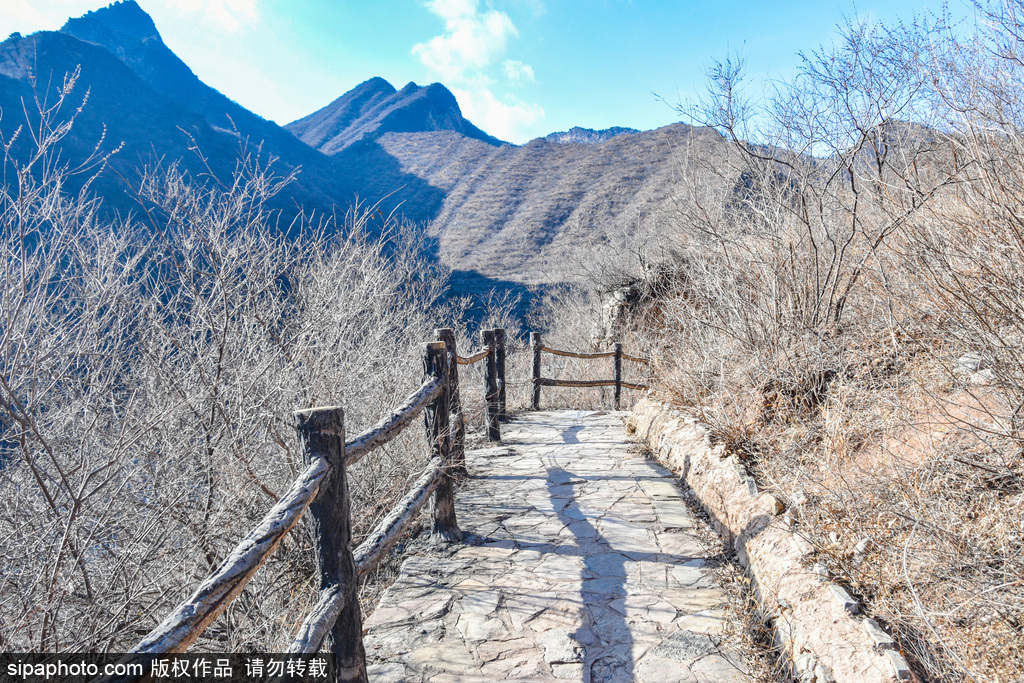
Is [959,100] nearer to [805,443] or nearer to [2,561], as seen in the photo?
[805,443]

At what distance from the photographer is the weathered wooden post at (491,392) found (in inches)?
246

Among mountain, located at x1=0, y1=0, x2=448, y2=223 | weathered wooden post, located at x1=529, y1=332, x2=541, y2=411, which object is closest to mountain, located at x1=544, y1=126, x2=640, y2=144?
mountain, located at x1=0, y1=0, x2=448, y2=223

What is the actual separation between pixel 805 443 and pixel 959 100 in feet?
7.21

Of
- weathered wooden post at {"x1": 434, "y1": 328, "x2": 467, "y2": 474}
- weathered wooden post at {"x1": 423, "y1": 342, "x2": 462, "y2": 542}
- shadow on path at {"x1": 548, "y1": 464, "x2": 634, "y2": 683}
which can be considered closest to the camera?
shadow on path at {"x1": 548, "y1": 464, "x2": 634, "y2": 683}

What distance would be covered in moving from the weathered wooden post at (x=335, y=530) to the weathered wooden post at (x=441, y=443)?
56.7 inches

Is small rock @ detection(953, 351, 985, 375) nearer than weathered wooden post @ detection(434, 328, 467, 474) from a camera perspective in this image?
Yes

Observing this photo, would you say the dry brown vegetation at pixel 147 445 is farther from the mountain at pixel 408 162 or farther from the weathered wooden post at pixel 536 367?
the mountain at pixel 408 162

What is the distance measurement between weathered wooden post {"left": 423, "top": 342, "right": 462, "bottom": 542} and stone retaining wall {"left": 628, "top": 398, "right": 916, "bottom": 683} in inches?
70.4

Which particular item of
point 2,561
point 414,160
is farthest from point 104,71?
point 2,561

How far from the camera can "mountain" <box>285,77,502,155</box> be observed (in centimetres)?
6216

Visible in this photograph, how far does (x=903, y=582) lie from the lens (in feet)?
6.68

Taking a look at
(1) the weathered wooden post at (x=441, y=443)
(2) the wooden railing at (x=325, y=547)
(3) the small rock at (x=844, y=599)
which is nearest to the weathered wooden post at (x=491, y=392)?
(1) the weathered wooden post at (x=441, y=443)

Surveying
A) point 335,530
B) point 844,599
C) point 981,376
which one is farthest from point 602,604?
point 981,376

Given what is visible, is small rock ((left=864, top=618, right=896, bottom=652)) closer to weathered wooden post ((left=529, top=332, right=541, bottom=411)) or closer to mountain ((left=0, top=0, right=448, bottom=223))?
weathered wooden post ((left=529, top=332, right=541, bottom=411))
